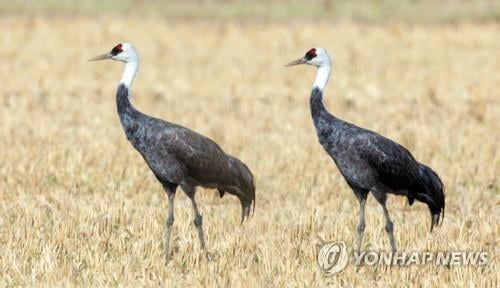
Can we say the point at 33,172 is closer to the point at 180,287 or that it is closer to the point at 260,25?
the point at 180,287

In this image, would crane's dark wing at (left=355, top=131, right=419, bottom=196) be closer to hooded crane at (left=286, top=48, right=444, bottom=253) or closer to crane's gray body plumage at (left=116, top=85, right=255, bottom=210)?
hooded crane at (left=286, top=48, right=444, bottom=253)

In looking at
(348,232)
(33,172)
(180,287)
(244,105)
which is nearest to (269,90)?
(244,105)

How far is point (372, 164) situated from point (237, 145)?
639 cm

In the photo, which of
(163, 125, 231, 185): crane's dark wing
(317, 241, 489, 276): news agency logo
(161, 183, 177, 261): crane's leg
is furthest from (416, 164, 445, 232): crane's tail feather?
(161, 183, 177, 261): crane's leg

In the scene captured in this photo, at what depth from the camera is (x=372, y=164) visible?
9.12 metres

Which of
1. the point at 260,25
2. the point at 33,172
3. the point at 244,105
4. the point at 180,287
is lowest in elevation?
the point at 180,287

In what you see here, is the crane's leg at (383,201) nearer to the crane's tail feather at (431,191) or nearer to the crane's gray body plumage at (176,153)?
the crane's tail feather at (431,191)

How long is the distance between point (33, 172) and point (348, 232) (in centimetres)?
429

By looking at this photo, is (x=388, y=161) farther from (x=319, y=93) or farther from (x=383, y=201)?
(x=319, y=93)

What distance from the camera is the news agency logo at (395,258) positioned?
8.71 metres

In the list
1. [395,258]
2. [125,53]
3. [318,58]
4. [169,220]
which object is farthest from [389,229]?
[125,53]

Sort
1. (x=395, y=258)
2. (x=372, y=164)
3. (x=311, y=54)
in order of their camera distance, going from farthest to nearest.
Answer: (x=311, y=54), (x=372, y=164), (x=395, y=258)

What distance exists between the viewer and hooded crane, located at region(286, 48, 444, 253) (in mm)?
9094

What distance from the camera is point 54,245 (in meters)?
9.24
